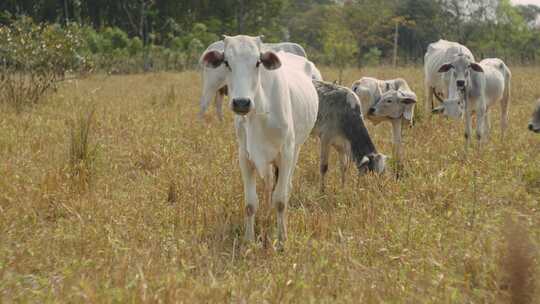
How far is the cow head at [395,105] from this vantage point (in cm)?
666

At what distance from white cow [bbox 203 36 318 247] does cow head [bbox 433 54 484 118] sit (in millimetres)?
3169

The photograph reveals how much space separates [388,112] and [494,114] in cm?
447

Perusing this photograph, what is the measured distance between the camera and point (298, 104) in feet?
15.2

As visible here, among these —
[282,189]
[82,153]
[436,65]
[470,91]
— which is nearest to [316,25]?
[436,65]

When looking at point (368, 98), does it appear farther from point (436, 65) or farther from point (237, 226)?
point (237, 226)

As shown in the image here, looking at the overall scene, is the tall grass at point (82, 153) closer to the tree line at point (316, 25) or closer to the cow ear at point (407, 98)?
the cow ear at point (407, 98)

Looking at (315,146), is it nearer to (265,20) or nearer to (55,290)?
(55,290)

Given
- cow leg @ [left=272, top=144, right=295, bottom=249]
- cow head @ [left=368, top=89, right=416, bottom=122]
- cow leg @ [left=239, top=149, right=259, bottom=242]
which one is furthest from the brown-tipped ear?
cow head @ [left=368, top=89, right=416, bottom=122]

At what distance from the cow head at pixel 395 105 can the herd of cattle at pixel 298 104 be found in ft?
0.04

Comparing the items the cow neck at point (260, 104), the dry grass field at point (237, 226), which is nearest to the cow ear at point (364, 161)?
the dry grass field at point (237, 226)

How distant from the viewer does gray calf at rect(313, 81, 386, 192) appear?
556 cm

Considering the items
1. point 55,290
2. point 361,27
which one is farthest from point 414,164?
point 361,27

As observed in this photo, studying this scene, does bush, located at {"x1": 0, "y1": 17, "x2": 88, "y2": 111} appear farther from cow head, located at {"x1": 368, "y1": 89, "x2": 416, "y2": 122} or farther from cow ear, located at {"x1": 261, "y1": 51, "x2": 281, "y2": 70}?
cow ear, located at {"x1": 261, "y1": 51, "x2": 281, "y2": 70}

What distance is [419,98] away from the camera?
39.5 ft
